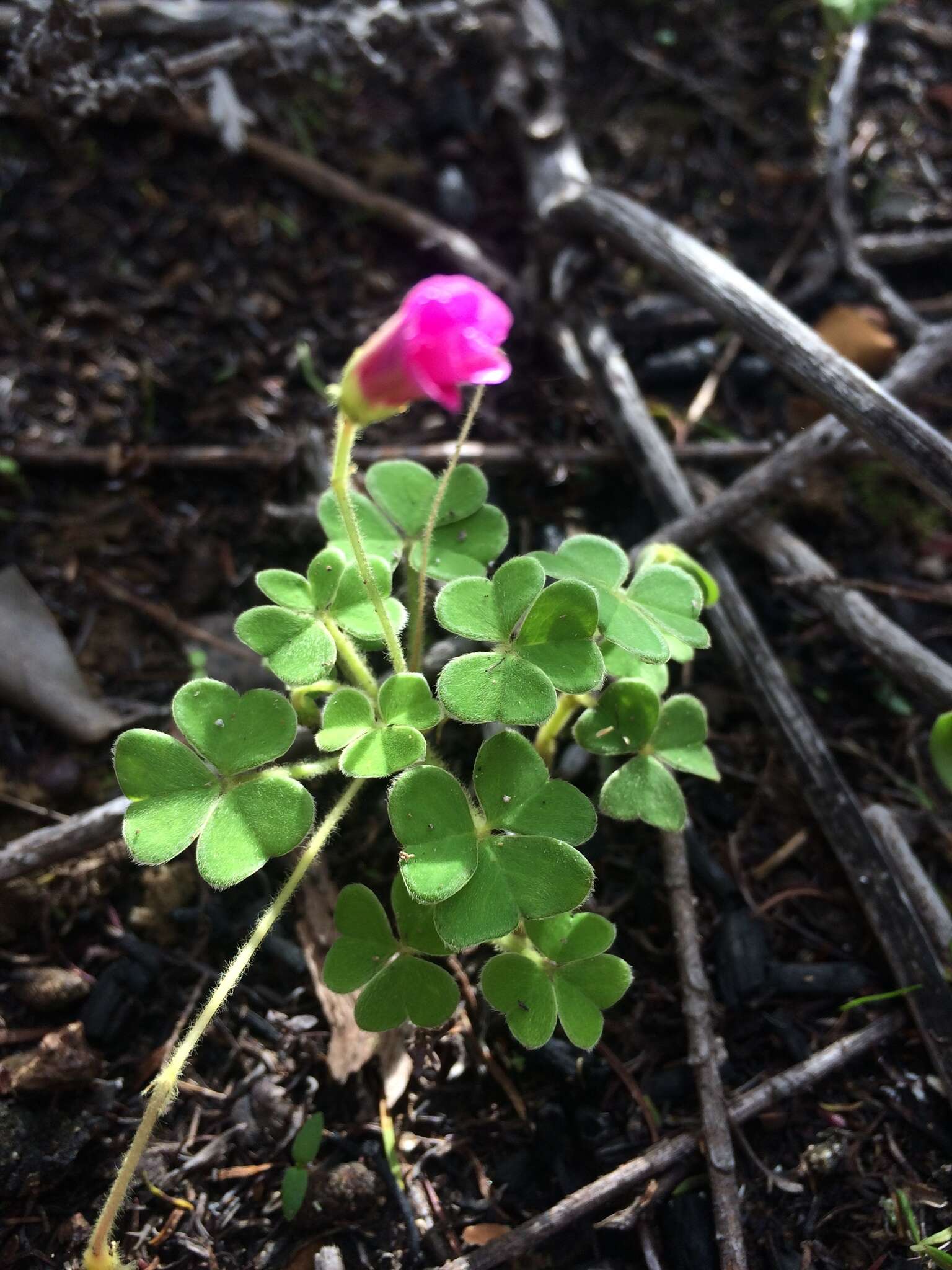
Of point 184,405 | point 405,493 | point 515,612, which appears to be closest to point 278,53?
point 184,405

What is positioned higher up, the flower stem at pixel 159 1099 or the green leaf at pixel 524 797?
the green leaf at pixel 524 797

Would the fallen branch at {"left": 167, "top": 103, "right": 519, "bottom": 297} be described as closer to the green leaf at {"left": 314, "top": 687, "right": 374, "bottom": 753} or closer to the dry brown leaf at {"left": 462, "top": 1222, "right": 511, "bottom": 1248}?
the green leaf at {"left": 314, "top": 687, "right": 374, "bottom": 753}

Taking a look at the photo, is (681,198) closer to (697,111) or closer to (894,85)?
(697,111)

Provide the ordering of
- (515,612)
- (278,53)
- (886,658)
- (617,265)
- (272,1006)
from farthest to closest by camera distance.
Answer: (617,265)
(278,53)
(886,658)
(272,1006)
(515,612)

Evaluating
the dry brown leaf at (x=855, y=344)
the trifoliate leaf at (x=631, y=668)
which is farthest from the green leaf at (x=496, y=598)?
the dry brown leaf at (x=855, y=344)

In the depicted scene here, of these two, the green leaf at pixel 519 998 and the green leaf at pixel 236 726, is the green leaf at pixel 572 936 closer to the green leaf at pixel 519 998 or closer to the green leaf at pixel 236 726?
the green leaf at pixel 519 998

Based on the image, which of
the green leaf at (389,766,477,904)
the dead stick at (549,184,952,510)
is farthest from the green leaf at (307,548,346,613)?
the dead stick at (549,184,952,510)
